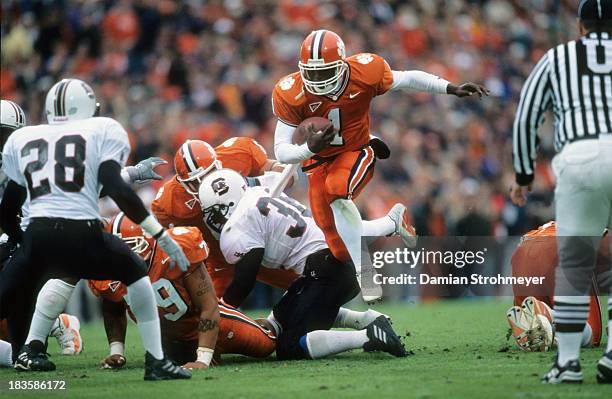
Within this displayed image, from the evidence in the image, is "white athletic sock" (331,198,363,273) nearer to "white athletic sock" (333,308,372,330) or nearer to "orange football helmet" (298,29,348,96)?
"white athletic sock" (333,308,372,330)

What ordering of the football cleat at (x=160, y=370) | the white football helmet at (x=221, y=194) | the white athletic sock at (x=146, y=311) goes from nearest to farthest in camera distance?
the white athletic sock at (x=146, y=311) → the football cleat at (x=160, y=370) → the white football helmet at (x=221, y=194)

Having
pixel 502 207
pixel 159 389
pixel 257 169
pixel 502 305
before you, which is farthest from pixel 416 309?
pixel 159 389

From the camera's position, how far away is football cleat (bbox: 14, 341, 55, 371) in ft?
20.3

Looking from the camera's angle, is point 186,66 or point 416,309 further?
point 186,66

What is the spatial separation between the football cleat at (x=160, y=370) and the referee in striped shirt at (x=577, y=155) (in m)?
1.80

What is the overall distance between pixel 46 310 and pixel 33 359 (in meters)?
0.28

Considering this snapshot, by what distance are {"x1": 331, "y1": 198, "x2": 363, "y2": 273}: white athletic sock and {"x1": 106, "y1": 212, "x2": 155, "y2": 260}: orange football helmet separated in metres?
1.59

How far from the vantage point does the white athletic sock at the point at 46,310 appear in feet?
20.6

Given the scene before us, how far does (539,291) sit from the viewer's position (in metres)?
6.80

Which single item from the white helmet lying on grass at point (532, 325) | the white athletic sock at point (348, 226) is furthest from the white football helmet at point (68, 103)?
the white helmet lying on grass at point (532, 325)

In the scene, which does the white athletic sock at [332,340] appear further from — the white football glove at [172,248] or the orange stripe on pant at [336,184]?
the white football glove at [172,248]

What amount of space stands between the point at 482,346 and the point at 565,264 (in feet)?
6.67

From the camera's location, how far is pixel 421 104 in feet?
46.2

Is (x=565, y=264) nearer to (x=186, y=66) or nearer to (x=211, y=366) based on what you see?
(x=211, y=366)
